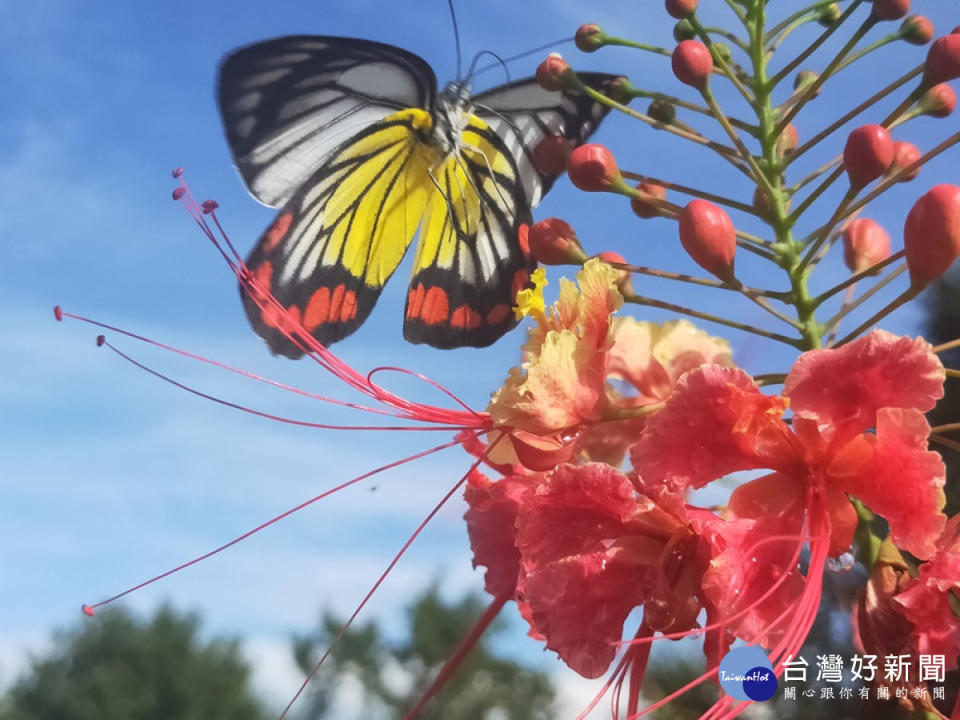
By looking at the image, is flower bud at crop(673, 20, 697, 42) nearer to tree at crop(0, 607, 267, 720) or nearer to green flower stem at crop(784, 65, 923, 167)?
green flower stem at crop(784, 65, 923, 167)

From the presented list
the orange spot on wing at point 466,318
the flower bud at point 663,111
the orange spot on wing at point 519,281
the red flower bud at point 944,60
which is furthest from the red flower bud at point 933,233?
the orange spot on wing at point 466,318

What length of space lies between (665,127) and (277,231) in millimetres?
1389

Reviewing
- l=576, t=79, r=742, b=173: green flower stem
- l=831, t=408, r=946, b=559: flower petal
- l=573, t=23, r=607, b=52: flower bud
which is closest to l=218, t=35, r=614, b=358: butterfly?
l=573, t=23, r=607, b=52: flower bud

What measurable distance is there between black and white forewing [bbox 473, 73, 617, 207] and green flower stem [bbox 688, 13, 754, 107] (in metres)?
0.82

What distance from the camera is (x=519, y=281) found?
2781 millimetres

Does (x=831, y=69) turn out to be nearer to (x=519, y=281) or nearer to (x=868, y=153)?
(x=868, y=153)

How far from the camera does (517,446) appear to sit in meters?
1.59

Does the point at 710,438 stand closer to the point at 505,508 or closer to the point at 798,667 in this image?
the point at 798,667

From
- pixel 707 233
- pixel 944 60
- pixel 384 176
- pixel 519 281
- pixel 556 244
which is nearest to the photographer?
pixel 707 233

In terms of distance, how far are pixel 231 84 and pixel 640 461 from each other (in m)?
2.02

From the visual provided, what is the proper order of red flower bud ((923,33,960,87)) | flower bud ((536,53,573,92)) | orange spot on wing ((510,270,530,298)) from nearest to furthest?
1. red flower bud ((923,33,960,87))
2. flower bud ((536,53,573,92))
3. orange spot on wing ((510,270,530,298))

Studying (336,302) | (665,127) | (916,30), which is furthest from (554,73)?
(336,302)

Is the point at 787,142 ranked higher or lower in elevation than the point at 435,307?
lower

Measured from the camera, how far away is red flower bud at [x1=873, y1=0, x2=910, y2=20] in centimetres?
191
